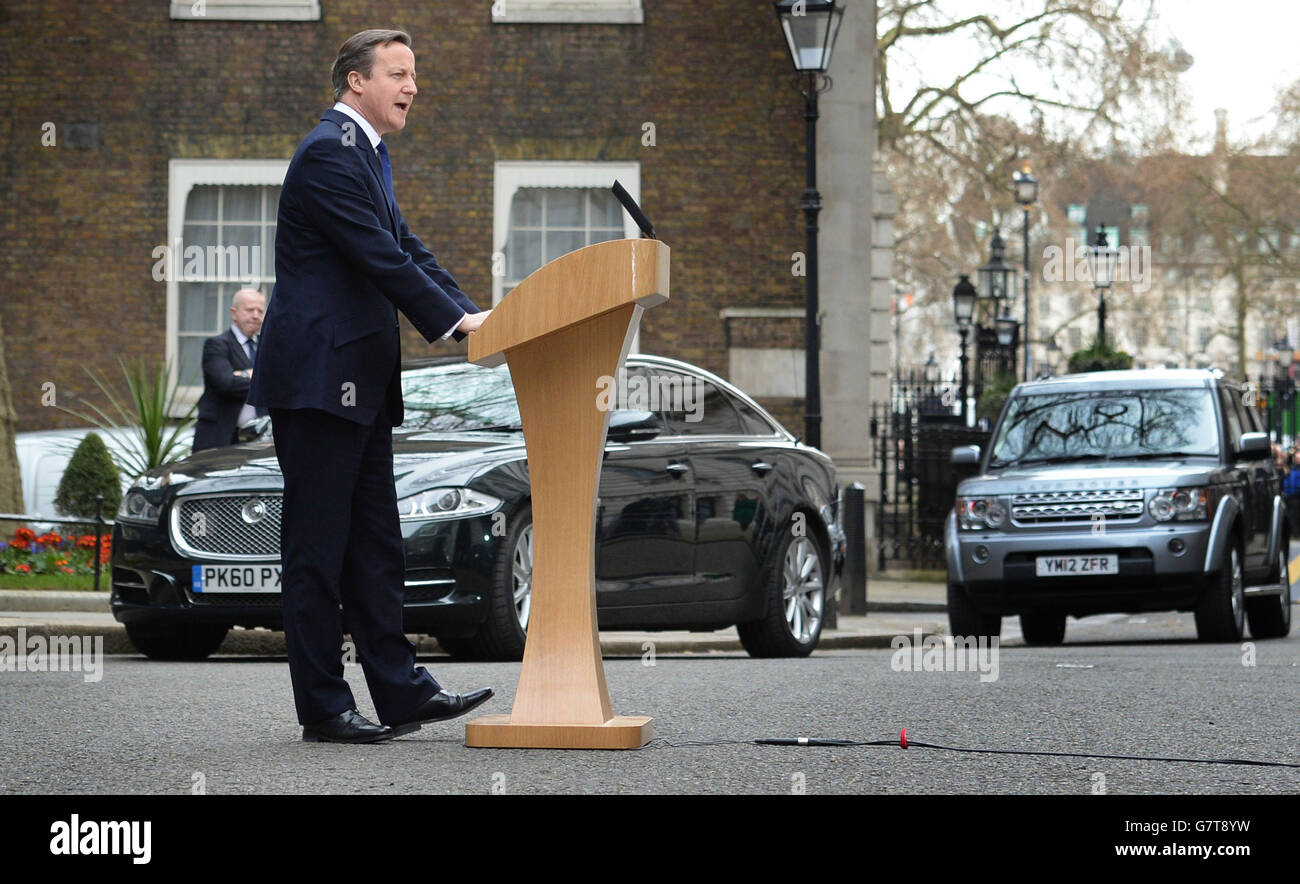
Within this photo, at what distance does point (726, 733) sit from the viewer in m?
6.11

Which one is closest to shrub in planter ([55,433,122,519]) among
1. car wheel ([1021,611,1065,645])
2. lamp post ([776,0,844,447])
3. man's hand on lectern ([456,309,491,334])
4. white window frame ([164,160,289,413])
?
white window frame ([164,160,289,413])

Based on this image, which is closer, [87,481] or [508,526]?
[508,526]

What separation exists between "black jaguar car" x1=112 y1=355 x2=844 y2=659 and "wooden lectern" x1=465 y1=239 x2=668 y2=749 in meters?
3.56

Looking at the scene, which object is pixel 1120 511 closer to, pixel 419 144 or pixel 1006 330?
pixel 419 144

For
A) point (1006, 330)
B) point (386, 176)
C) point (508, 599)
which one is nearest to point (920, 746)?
point (386, 176)

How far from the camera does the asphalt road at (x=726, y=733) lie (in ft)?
16.3

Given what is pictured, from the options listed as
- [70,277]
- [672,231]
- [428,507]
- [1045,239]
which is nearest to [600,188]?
[672,231]

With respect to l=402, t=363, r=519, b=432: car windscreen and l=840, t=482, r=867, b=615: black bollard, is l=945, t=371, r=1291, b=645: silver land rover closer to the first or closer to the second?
l=840, t=482, r=867, b=615: black bollard

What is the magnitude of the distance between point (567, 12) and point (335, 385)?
1477cm

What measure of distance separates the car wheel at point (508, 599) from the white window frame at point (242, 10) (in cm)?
1164

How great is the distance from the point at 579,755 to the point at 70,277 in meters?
15.5

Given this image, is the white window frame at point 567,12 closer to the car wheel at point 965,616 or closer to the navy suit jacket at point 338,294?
the car wheel at point 965,616

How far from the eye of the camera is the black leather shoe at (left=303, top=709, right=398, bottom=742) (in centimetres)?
570

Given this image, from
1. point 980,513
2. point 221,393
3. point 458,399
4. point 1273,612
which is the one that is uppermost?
point 221,393
